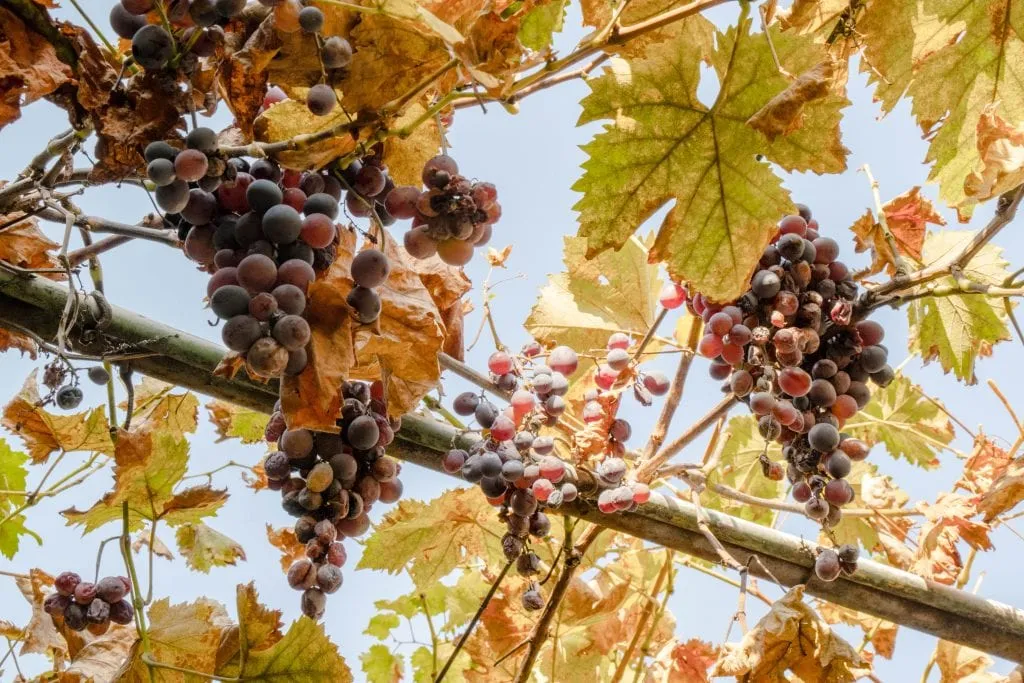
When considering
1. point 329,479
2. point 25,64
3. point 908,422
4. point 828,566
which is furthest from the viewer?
point 908,422

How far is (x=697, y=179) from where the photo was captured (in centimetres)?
129

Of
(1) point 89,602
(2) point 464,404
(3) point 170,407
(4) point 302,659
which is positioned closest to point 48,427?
(3) point 170,407

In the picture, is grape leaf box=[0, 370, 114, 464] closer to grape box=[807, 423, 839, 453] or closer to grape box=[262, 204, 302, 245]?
grape box=[262, 204, 302, 245]

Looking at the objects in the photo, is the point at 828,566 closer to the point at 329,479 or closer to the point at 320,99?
the point at 329,479

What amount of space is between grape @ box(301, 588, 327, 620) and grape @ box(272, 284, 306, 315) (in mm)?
507

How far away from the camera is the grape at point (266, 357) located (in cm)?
86

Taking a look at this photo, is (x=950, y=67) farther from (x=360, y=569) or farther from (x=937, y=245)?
(x=360, y=569)

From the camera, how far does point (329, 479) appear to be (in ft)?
3.86

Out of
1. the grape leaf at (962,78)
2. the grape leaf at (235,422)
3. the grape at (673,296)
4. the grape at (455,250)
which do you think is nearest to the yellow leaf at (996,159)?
the grape leaf at (962,78)

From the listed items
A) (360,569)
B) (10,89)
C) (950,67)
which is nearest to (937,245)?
(950,67)

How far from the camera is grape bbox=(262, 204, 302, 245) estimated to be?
0.95 m

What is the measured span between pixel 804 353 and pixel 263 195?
1.09m

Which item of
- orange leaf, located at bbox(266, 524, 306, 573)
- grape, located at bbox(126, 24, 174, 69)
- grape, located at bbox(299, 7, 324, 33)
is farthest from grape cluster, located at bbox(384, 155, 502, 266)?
orange leaf, located at bbox(266, 524, 306, 573)

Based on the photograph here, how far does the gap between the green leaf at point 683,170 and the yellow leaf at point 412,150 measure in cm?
25
